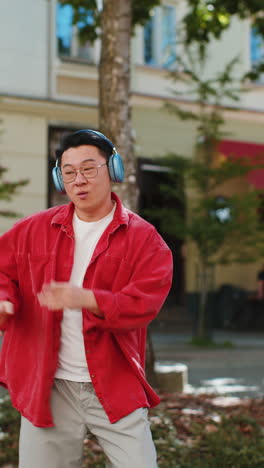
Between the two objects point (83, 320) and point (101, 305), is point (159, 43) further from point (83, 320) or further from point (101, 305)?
point (101, 305)

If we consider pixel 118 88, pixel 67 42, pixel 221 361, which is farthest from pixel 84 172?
pixel 67 42

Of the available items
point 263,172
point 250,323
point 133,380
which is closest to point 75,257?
point 133,380

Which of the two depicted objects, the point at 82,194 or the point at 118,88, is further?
the point at 118,88

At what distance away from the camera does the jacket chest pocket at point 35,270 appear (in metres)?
2.59

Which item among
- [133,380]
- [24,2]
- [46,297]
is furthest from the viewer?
[24,2]

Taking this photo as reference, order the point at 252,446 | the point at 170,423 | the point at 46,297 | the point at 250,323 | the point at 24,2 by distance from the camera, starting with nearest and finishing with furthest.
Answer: the point at 46,297 → the point at 252,446 → the point at 170,423 → the point at 24,2 → the point at 250,323

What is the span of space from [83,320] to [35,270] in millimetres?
298

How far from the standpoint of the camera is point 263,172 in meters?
14.6

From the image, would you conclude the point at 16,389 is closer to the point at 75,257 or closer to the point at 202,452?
the point at 75,257

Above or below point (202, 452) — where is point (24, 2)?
above

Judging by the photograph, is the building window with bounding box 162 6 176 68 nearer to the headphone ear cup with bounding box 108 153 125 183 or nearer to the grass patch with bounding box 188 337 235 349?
the grass patch with bounding box 188 337 235 349

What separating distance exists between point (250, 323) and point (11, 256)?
13597 millimetres

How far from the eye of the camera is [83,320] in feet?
8.19

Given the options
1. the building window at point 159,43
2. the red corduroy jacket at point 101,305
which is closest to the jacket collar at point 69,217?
the red corduroy jacket at point 101,305
